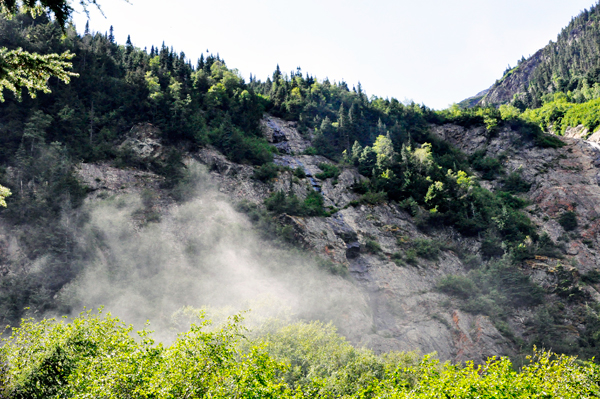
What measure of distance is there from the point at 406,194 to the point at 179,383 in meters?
49.6

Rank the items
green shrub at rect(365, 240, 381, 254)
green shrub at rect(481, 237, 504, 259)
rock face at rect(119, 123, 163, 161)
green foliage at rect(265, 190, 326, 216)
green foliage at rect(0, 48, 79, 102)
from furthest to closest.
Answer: green shrub at rect(481, 237, 504, 259) < rock face at rect(119, 123, 163, 161) < green shrub at rect(365, 240, 381, 254) < green foliage at rect(265, 190, 326, 216) < green foliage at rect(0, 48, 79, 102)

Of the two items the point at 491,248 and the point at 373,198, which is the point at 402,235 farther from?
the point at 491,248

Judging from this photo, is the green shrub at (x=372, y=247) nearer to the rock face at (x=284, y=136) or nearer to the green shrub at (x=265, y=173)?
the green shrub at (x=265, y=173)

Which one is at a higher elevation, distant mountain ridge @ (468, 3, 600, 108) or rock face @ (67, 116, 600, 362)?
distant mountain ridge @ (468, 3, 600, 108)

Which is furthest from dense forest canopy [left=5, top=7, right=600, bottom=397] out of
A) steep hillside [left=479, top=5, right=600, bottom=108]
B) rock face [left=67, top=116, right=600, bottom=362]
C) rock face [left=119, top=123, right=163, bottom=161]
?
steep hillside [left=479, top=5, right=600, bottom=108]

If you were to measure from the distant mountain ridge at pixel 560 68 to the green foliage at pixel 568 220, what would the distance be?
68624 millimetres

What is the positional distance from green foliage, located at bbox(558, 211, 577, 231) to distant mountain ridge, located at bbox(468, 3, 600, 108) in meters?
68.6

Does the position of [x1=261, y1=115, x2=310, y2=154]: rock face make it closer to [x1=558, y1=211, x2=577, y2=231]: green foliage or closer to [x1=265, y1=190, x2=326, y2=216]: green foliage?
[x1=265, y1=190, x2=326, y2=216]: green foliage

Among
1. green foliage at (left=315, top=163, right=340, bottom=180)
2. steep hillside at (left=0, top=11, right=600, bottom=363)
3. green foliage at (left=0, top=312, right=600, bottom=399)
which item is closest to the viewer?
green foliage at (left=0, top=312, right=600, bottom=399)

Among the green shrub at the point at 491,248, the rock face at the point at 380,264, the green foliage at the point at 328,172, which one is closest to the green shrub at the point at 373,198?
the rock face at the point at 380,264

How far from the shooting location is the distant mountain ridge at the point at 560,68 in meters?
115

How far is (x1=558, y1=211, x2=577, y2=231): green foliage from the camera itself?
54844 millimetres

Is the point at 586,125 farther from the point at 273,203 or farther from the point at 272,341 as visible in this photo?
the point at 272,341

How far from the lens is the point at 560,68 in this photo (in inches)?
5315
